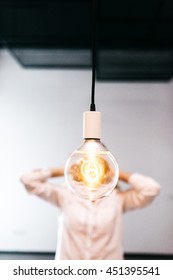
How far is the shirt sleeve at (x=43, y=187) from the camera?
287cm

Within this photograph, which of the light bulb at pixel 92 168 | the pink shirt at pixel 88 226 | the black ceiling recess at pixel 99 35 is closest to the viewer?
the light bulb at pixel 92 168

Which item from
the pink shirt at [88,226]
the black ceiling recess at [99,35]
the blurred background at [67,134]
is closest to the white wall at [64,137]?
the blurred background at [67,134]

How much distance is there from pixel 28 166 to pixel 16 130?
45 cm

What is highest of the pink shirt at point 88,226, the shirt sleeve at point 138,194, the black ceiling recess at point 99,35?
the black ceiling recess at point 99,35

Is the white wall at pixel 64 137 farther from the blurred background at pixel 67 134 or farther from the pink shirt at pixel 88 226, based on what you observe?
the pink shirt at pixel 88 226

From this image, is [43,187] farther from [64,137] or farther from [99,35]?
[64,137]

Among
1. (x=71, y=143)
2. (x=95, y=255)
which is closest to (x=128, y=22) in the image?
(x=95, y=255)

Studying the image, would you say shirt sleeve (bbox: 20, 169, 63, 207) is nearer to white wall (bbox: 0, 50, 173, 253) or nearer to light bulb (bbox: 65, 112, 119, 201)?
light bulb (bbox: 65, 112, 119, 201)

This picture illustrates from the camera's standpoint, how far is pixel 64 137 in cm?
509

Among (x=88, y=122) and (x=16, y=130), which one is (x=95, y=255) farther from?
(x=16, y=130)

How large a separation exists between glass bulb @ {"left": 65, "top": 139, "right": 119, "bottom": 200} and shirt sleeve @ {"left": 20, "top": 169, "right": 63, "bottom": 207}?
1732mm

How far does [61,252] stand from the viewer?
274cm

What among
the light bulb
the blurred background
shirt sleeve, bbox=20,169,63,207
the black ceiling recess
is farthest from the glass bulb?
the blurred background

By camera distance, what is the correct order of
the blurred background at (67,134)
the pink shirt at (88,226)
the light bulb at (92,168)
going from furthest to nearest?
the blurred background at (67,134)
the pink shirt at (88,226)
the light bulb at (92,168)
